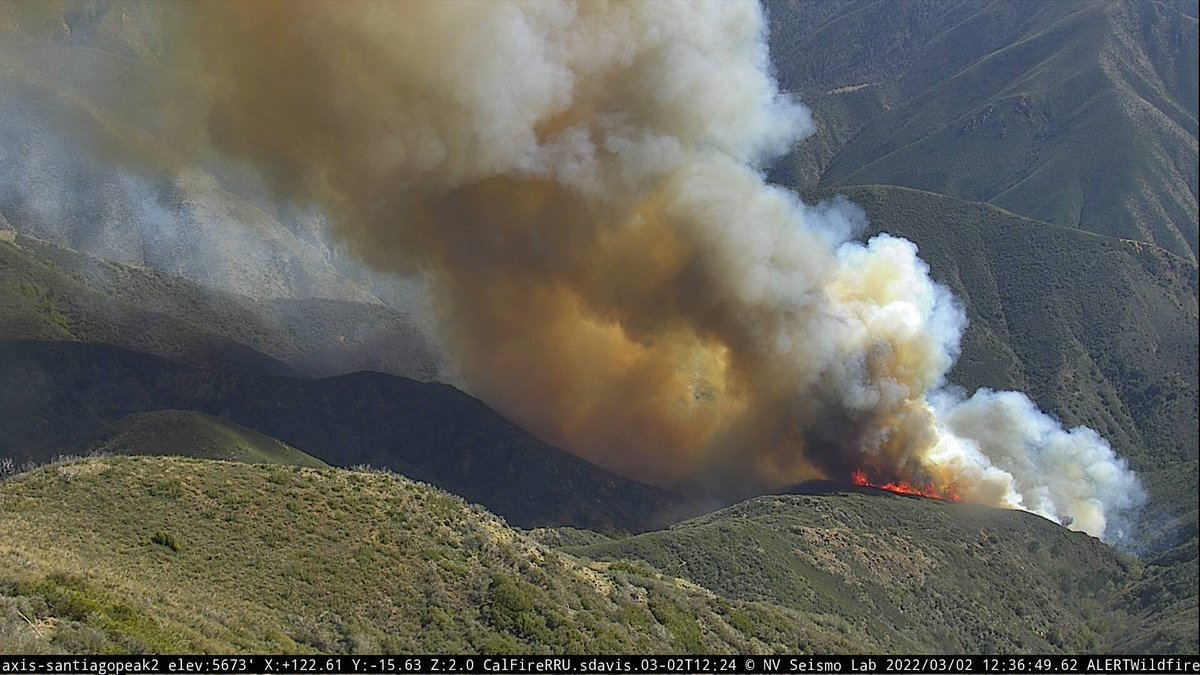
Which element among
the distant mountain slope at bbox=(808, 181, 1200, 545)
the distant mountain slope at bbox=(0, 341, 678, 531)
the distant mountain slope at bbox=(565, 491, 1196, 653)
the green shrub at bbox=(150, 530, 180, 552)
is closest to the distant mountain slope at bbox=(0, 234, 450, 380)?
the distant mountain slope at bbox=(0, 341, 678, 531)

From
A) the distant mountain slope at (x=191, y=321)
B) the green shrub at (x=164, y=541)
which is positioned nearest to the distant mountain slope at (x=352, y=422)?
the distant mountain slope at (x=191, y=321)

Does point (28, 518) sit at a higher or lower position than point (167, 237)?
lower

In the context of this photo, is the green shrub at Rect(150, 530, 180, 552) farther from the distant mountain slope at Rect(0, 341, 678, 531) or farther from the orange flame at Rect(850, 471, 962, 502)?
the orange flame at Rect(850, 471, 962, 502)

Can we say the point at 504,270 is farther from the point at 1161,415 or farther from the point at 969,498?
the point at 1161,415

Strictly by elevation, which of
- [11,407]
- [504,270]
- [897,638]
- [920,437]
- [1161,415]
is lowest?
[897,638]

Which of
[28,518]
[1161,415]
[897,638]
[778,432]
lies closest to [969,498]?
[778,432]

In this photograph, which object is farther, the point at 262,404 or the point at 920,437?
the point at 262,404
